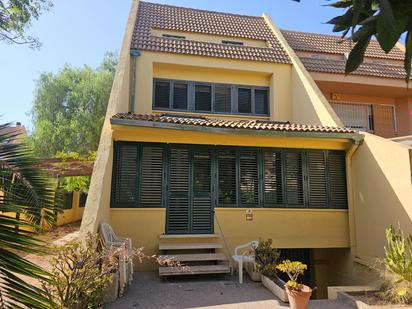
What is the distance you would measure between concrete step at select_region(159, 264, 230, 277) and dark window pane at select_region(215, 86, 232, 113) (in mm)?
6545

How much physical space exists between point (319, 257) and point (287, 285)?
5.58 meters

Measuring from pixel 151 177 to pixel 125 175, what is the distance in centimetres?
70

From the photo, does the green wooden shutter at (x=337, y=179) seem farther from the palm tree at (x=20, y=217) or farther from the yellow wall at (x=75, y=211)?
the yellow wall at (x=75, y=211)

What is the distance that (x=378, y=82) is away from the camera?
13938mm

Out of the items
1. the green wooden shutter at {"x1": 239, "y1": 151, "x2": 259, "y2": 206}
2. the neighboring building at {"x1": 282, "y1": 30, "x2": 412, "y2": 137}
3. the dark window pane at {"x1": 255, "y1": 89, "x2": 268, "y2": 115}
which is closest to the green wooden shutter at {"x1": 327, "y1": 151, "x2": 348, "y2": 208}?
the green wooden shutter at {"x1": 239, "y1": 151, "x2": 259, "y2": 206}

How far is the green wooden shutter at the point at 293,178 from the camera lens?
9531 mm

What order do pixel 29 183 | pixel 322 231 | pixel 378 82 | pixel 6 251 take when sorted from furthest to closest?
pixel 378 82 → pixel 322 231 → pixel 29 183 → pixel 6 251

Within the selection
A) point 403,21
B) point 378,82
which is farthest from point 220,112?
point 403,21

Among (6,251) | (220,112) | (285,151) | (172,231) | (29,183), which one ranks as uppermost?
(220,112)

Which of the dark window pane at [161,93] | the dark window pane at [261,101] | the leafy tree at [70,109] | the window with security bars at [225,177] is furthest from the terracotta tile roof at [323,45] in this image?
the leafy tree at [70,109]

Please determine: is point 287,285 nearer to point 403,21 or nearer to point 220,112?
point 403,21

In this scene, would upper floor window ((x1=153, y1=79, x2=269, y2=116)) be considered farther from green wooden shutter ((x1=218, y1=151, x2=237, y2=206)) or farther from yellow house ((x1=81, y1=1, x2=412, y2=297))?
green wooden shutter ((x1=218, y1=151, x2=237, y2=206))

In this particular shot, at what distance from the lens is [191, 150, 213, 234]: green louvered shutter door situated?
29.4 feet

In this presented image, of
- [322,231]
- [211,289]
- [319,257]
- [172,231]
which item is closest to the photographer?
[211,289]
